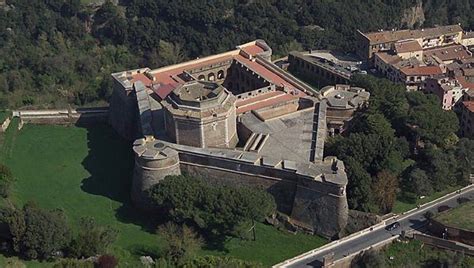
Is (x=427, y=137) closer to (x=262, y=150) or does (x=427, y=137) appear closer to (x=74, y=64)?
(x=262, y=150)

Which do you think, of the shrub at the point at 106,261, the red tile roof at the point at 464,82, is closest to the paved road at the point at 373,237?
the shrub at the point at 106,261

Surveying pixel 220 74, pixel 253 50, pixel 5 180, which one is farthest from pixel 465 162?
pixel 5 180

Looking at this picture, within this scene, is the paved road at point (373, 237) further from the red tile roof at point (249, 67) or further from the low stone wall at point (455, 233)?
the red tile roof at point (249, 67)

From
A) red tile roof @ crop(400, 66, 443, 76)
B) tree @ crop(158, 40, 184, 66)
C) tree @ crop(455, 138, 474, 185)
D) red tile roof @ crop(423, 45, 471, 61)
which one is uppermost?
red tile roof @ crop(400, 66, 443, 76)

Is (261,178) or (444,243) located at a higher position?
(261,178)

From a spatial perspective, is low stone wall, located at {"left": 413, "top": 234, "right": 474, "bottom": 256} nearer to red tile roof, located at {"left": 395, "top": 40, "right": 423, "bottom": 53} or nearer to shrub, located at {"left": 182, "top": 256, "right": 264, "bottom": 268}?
shrub, located at {"left": 182, "top": 256, "right": 264, "bottom": 268}

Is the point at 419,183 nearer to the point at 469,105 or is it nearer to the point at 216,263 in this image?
the point at 469,105

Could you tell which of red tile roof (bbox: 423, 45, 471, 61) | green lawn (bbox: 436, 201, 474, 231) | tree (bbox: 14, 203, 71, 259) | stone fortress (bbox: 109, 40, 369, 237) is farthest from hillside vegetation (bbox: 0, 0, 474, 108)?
green lawn (bbox: 436, 201, 474, 231)
